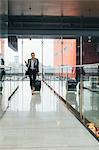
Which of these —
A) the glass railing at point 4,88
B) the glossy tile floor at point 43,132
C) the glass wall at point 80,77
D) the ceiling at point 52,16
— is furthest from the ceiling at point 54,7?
the glossy tile floor at point 43,132

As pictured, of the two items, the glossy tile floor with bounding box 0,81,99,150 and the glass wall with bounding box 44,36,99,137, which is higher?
the glass wall with bounding box 44,36,99,137

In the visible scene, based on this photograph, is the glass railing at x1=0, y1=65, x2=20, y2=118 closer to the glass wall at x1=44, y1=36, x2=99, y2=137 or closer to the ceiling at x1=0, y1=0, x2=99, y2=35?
the glass wall at x1=44, y1=36, x2=99, y2=137

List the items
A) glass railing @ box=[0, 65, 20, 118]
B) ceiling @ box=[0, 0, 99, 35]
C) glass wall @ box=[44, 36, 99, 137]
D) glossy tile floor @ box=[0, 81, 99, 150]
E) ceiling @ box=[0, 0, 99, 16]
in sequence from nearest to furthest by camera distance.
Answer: glossy tile floor @ box=[0, 81, 99, 150] → glass wall @ box=[44, 36, 99, 137] → glass railing @ box=[0, 65, 20, 118] → ceiling @ box=[0, 0, 99, 16] → ceiling @ box=[0, 0, 99, 35]

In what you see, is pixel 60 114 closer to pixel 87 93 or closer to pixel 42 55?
pixel 87 93

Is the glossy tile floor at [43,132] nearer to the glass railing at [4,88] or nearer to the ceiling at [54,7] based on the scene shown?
the glass railing at [4,88]

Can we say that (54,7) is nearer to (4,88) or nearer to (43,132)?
(4,88)

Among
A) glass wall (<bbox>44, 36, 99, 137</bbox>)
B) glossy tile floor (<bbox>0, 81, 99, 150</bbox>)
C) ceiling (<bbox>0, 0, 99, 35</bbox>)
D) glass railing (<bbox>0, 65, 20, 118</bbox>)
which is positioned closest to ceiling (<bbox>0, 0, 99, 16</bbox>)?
ceiling (<bbox>0, 0, 99, 35</bbox>)

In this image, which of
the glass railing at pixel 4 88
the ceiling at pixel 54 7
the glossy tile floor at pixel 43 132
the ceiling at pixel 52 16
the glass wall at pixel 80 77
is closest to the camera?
the glossy tile floor at pixel 43 132

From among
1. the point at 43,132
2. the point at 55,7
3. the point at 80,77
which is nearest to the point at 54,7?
the point at 55,7

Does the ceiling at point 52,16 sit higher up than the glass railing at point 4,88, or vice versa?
the ceiling at point 52,16

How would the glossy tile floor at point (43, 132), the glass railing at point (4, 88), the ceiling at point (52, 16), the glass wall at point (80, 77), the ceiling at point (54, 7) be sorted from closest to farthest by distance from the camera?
the glossy tile floor at point (43, 132) → the glass wall at point (80, 77) → the glass railing at point (4, 88) → the ceiling at point (54, 7) → the ceiling at point (52, 16)

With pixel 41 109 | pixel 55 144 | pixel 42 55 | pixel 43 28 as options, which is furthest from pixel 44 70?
pixel 55 144

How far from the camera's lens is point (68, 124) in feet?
17.8

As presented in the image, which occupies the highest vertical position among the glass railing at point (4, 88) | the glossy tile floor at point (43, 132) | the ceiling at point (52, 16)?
the ceiling at point (52, 16)
